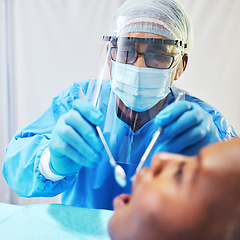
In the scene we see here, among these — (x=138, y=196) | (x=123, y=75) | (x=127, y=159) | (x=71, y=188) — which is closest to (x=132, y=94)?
(x=123, y=75)

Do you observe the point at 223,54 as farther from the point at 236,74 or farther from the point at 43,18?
the point at 43,18

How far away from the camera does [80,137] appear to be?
68 centimetres

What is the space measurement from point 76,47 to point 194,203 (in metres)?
1.22

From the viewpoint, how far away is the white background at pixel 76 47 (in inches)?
51.9

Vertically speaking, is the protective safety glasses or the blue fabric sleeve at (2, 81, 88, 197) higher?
the protective safety glasses

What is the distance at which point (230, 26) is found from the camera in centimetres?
140

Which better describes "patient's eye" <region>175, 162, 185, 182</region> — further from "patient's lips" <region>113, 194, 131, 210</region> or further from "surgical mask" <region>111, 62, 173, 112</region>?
"surgical mask" <region>111, 62, 173, 112</region>

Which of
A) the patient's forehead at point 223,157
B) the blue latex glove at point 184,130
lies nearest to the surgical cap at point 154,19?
the blue latex glove at point 184,130

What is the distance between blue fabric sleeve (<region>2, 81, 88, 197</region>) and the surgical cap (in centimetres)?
36

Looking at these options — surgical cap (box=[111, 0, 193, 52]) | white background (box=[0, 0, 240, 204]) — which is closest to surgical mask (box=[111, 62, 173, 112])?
surgical cap (box=[111, 0, 193, 52])

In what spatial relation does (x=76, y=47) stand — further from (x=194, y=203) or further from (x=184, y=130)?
(x=194, y=203)

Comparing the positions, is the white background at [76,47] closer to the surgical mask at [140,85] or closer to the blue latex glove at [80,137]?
the surgical mask at [140,85]

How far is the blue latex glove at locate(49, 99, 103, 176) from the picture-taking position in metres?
0.67

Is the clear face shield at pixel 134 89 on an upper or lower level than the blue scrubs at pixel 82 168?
upper
